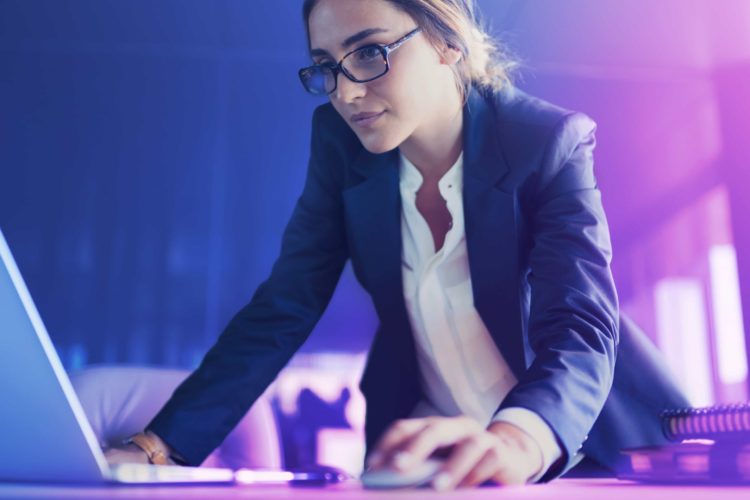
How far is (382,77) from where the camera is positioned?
129cm

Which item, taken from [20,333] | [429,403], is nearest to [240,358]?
[429,403]

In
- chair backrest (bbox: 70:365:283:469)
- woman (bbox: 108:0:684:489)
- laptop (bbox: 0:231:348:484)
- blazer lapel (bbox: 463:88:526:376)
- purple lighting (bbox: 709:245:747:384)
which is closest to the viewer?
laptop (bbox: 0:231:348:484)

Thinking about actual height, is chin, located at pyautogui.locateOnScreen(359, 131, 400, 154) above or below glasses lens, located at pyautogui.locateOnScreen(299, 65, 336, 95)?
below

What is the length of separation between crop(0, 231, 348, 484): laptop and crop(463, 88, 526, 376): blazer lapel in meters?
0.69

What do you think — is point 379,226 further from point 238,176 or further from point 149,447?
point 238,176

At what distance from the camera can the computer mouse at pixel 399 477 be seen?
0.53 m

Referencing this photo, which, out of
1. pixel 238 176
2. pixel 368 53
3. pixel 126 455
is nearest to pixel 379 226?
pixel 368 53

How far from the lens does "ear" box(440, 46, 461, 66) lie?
4.54ft

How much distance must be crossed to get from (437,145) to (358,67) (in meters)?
0.23

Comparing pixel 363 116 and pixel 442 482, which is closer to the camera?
pixel 442 482

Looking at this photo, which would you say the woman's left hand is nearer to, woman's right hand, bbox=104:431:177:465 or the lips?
woman's right hand, bbox=104:431:177:465

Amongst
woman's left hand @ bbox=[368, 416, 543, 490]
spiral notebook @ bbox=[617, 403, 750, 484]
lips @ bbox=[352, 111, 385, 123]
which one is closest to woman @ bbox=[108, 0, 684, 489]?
lips @ bbox=[352, 111, 385, 123]

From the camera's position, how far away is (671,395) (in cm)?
122

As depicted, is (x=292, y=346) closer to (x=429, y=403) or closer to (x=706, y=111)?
(x=429, y=403)
